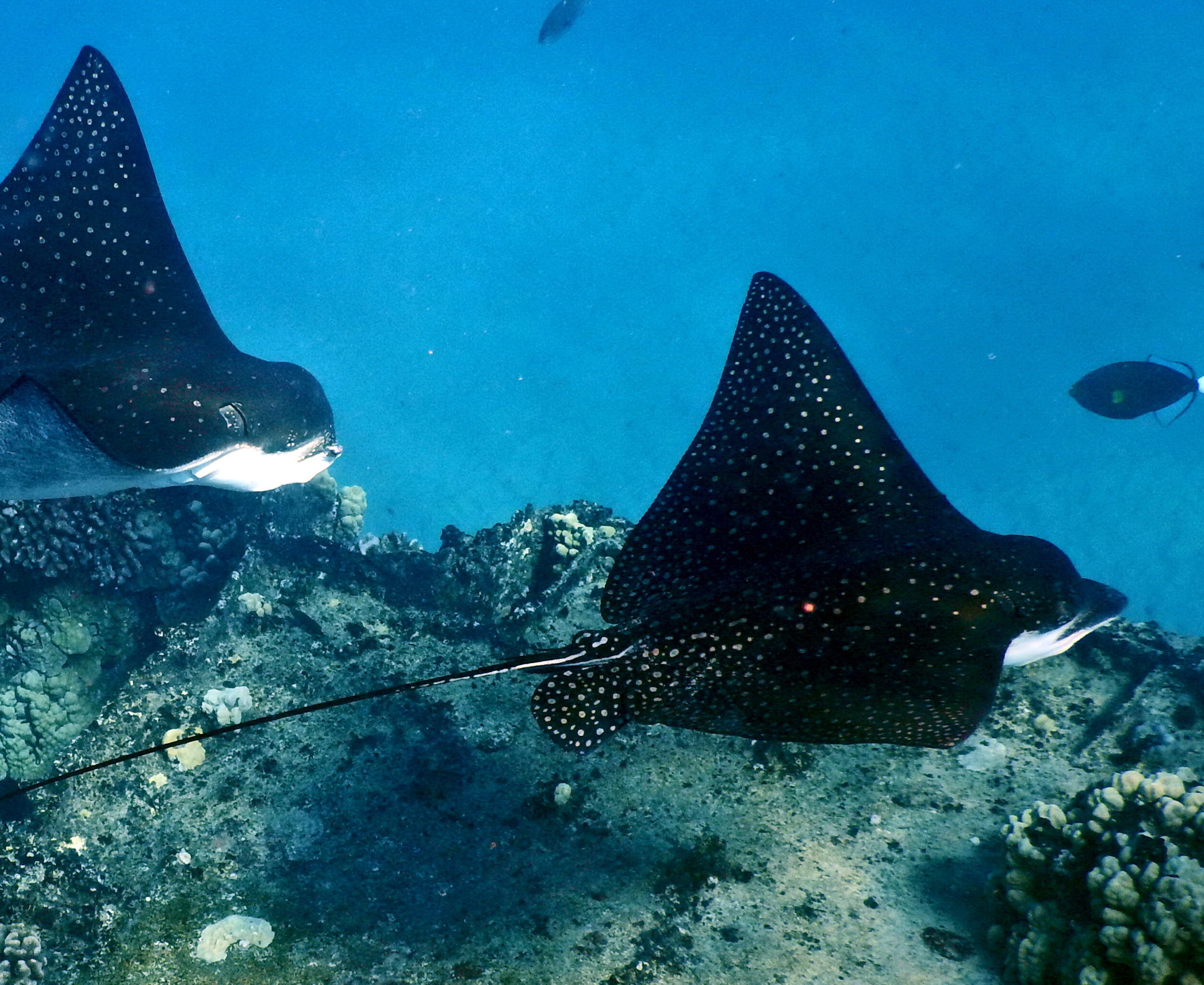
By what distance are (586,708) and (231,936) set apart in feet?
7.59

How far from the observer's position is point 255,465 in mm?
5219

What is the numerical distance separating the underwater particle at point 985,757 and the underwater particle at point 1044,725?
30 centimetres

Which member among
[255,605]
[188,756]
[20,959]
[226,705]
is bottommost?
[20,959]

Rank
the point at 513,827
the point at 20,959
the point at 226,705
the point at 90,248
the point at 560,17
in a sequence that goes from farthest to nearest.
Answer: the point at 560,17 < the point at 90,248 < the point at 226,705 < the point at 513,827 < the point at 20,959

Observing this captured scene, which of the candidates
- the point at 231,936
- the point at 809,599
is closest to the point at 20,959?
the point at 231,936

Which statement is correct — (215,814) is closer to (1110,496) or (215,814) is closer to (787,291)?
(787,291)

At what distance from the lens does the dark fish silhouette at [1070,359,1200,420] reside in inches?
320

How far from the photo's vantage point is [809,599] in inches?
118

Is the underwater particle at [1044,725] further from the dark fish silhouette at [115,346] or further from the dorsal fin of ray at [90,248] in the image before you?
the dorsal fin of ray at [90,248]

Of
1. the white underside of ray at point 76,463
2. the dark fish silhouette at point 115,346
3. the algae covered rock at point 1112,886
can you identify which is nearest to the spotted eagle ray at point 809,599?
the algae covered rock at point 1112,886

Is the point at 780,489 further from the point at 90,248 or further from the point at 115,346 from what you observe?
the point at 90,248

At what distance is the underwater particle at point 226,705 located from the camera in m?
4.93

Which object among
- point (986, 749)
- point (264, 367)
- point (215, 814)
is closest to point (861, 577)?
point (986, 749)

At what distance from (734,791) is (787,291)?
3010 mm
